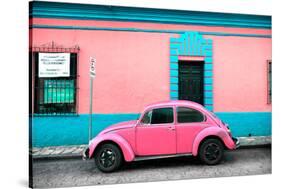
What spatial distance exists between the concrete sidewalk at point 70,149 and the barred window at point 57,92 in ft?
2.15

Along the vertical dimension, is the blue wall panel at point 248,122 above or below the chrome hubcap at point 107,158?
above

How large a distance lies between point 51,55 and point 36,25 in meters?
0.56

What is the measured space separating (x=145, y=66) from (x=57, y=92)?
69.5 inches

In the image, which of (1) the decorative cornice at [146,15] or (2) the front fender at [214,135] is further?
(1) the decorative cornice at [146,15]

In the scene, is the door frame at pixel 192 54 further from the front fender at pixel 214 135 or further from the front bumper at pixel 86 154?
the front bumper at pixel 86 154

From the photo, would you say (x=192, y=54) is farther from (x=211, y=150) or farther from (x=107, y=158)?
(x=107, y=158)

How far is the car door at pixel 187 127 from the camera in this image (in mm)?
4199

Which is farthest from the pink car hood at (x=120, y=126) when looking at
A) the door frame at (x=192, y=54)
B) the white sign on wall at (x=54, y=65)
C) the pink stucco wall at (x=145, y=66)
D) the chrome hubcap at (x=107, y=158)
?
the white sign on wall at (x=54, y=65)

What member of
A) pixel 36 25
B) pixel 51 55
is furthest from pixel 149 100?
pixel 36 25

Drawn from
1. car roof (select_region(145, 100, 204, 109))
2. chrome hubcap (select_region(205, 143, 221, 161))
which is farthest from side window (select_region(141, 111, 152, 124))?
chrome hubcap (select_region(205, 143, 221, 161))

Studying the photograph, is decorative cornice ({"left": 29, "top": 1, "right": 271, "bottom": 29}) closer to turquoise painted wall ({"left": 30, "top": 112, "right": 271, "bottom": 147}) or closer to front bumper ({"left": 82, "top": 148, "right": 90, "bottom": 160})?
turquoise painted wall ({"left": 30, "top": 112, "right": 271, "bottom": 147})

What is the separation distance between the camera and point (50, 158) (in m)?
4.30

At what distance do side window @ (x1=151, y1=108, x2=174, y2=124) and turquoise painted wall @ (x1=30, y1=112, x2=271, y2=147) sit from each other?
342mm

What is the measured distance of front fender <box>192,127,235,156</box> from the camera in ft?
13.8
